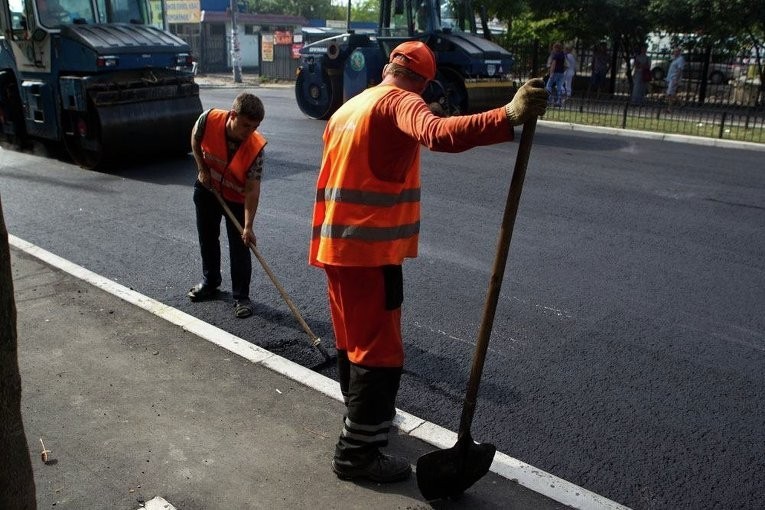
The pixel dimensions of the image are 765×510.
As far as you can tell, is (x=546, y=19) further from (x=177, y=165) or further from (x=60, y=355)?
(x=60, y=355)

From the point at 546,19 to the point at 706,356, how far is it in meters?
22.0

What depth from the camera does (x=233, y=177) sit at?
5.23 m

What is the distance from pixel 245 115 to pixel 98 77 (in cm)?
649

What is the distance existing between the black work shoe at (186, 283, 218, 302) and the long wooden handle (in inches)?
119

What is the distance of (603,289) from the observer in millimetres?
5973

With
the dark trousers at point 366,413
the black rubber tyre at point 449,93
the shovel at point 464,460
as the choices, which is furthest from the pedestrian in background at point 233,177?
the black rubber tyre at point 449,93

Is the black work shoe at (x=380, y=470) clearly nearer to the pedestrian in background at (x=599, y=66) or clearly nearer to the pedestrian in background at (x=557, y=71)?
the pedestrian in background at (x=557, y=71)

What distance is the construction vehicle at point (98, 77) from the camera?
34.0ft

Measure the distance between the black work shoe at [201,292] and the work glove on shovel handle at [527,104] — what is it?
3660mm

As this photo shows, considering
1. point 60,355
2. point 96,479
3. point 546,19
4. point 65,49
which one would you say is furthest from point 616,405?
point 546,19

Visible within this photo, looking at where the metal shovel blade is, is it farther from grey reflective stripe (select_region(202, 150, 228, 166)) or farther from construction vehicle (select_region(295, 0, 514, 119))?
construction vehicle (select_region(295, 0, 514, 119))

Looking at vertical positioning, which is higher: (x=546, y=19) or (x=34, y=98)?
(x=546, y=19)

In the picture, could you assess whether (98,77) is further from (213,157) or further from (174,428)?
(174,428)

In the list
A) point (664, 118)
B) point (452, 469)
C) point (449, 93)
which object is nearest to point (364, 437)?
point (452, 469)
